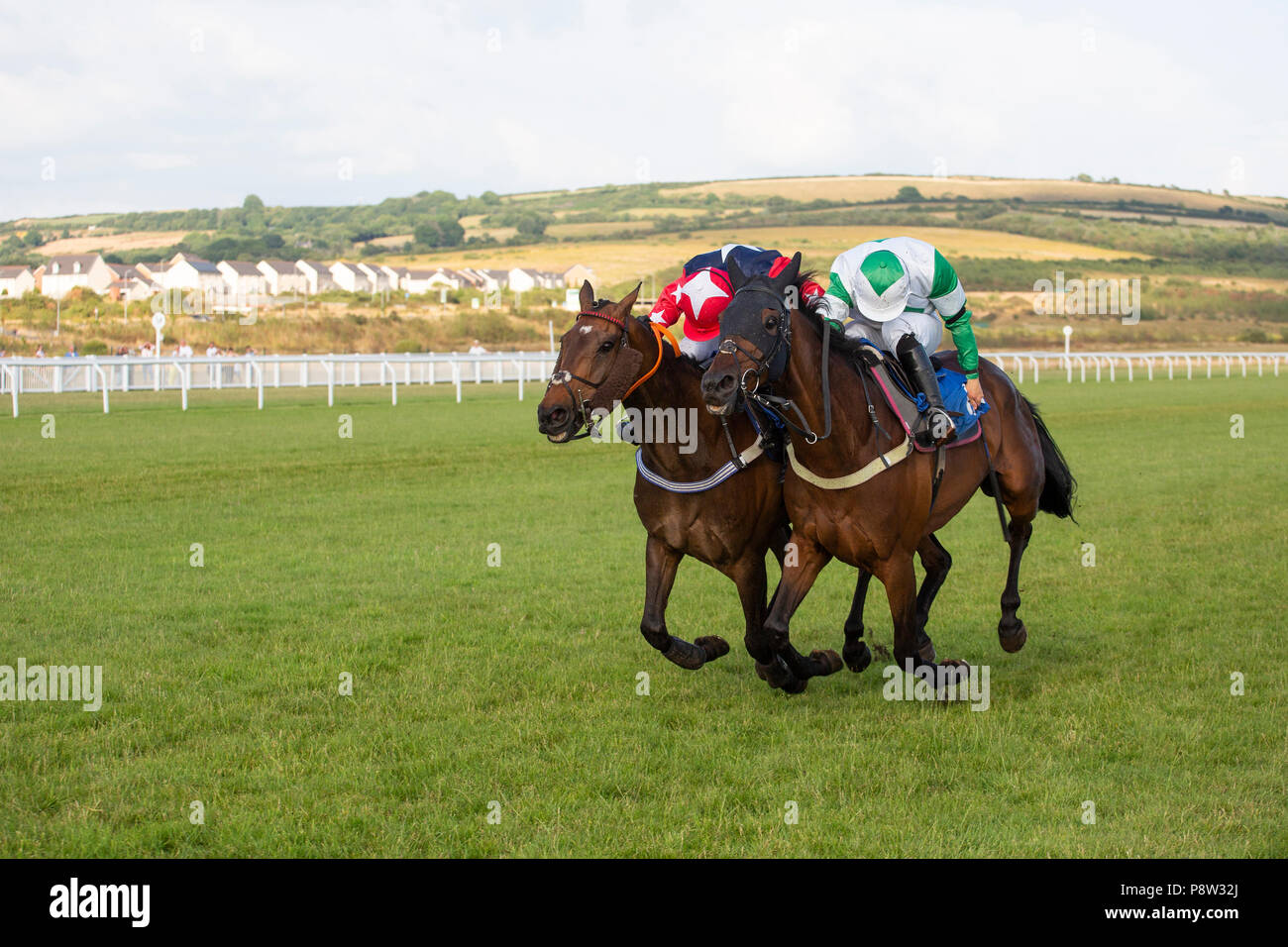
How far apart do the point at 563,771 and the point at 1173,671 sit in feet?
10.3

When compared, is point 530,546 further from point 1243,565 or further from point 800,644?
point 1243,565

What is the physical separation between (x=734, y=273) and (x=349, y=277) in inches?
3630

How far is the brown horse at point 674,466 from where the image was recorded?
4.72 metres

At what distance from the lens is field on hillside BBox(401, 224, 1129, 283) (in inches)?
3157

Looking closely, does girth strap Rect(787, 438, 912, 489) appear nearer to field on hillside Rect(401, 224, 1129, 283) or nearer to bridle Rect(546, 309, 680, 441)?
bridle Rect(546, 309, 680, 441)

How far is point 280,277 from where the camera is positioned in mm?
91625

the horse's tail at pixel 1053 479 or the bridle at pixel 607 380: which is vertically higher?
the bridle at pixel 607 380

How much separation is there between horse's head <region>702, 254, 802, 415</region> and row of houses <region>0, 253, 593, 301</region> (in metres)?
70.8

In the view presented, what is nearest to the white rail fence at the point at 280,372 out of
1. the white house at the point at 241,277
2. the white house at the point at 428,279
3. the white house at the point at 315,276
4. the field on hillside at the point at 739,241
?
the field on hillside at the point at 739,241

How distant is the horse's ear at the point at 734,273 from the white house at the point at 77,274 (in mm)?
85119

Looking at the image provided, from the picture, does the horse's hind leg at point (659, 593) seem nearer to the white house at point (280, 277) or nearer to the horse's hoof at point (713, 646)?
the horse's hoof at point (713, 646)

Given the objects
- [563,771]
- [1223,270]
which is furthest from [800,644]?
[1223,270]

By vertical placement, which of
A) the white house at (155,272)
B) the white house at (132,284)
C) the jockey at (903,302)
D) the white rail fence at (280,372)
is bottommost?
the jockey at (903,302)

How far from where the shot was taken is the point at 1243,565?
28.3ft
